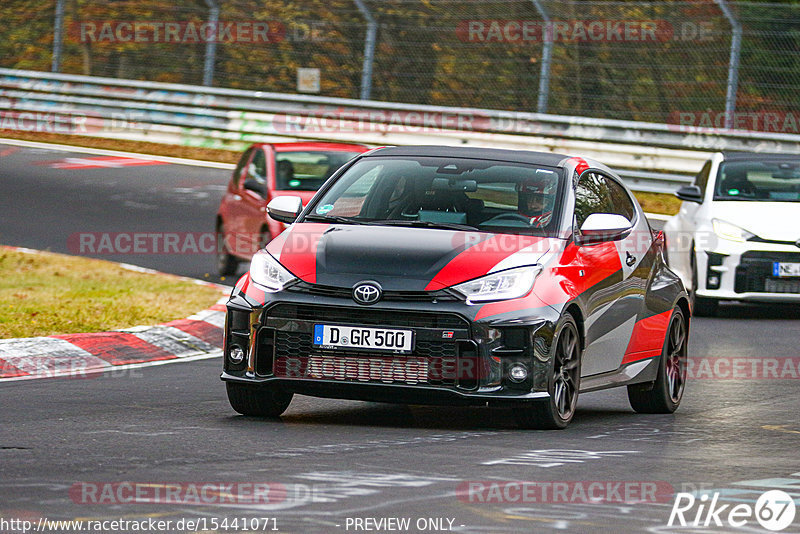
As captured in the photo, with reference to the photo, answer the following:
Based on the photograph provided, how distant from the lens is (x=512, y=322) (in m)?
8.15

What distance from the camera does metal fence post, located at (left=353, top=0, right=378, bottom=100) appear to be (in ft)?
89.2

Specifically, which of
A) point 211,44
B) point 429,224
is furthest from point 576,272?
point 211,44

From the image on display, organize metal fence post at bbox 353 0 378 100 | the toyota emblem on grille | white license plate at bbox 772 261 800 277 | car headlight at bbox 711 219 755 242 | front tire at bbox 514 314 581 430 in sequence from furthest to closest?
metal fence post at bbox 353 0 378 100
car headlight at bbox 711 219 755 242
white license plate at bbox 772 261 800 277
front tire at bbox 514 314 581 430
the toyota emblem on grille

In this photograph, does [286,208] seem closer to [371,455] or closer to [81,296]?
[371,455]

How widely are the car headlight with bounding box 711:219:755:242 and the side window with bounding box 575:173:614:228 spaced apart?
5788mm

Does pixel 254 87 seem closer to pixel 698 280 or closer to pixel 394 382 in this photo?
pixel 698 280

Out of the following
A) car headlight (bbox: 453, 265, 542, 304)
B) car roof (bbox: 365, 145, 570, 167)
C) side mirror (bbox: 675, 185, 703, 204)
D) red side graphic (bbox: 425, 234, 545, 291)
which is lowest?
side mirror (bbox: 675, 185, 703, 204)

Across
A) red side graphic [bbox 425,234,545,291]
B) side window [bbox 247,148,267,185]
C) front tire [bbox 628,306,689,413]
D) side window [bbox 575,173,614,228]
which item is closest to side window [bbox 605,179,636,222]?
side window [bbox 575,173,614,228]

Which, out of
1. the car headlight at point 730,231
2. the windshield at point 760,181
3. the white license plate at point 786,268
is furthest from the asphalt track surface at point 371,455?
the windshield at point 760,181

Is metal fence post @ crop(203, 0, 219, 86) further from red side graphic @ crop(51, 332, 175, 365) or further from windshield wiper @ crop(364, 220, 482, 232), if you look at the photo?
windshield wiper @ crop(364, 220, 482, 232)

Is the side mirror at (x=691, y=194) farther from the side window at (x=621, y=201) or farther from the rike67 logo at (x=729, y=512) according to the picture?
the rike67 logo at (x=729, y=512)

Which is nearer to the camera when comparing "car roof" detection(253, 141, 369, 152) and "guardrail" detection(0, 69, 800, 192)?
"car roof" detection(253, 141, 369, 152)

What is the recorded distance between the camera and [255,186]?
17281mm

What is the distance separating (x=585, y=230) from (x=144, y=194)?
52.7 feet
